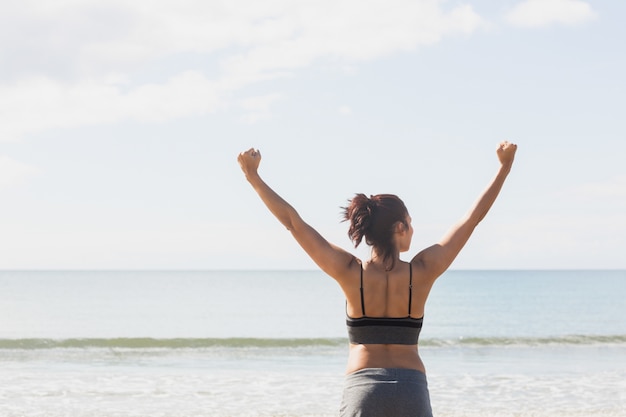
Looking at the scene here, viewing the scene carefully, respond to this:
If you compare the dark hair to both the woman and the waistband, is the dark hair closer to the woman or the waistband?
the woman

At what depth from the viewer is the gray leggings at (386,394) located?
3.03m

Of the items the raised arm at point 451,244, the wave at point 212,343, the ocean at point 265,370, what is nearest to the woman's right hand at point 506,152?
the raised arm at point 451,244

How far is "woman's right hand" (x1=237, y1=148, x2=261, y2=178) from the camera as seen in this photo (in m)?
3.13

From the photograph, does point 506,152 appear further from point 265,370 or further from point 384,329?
point 265,370

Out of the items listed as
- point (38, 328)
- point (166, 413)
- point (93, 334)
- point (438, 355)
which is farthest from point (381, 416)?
point (38, 328)

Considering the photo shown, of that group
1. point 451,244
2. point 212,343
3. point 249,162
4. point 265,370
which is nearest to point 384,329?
point 451,244

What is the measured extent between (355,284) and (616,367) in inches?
532

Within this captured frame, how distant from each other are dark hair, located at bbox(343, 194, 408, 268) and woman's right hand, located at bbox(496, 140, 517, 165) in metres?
0.51

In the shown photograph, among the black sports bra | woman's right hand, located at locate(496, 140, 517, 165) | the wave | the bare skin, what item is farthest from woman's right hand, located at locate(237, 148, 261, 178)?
the wave

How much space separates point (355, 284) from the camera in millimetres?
3102

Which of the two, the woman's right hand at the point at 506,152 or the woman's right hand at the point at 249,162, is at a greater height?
the woman's right hand at the point at 506,152

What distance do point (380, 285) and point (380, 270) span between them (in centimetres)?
6

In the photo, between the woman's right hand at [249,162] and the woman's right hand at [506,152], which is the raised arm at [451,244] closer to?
the woman's right hand at [506,152]

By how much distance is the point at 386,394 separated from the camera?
3.05 metres
